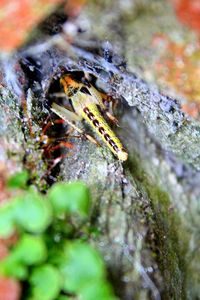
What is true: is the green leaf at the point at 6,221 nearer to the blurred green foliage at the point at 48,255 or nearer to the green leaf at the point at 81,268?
the blurred green foliage at the point at 48,255

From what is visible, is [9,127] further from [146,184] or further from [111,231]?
[146,184]

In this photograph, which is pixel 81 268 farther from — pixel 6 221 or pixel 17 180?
pixel 17 180

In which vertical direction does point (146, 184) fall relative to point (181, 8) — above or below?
below

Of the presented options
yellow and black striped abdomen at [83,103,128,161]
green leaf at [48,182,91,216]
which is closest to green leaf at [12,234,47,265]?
green leaf at [48,182,91,216]

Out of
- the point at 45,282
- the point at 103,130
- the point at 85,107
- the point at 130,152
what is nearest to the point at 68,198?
the point at 45,282

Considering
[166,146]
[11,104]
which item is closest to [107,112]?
[166,146]

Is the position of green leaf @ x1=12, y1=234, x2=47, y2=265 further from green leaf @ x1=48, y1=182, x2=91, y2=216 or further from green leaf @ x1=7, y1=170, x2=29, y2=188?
green leaf @ x1=7, y1=170, x2=29, y2=188
